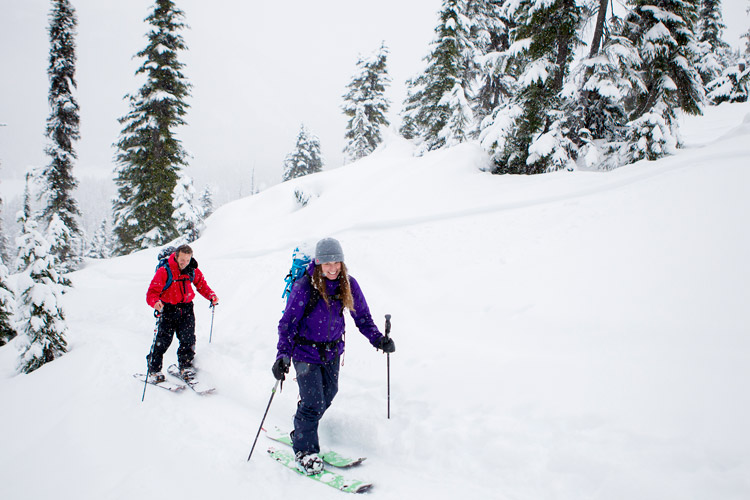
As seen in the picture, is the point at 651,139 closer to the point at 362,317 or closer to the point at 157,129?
the point at 362,317

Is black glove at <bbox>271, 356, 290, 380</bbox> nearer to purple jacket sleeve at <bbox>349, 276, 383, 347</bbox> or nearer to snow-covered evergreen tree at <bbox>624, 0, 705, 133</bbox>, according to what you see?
purple jacket sleeve at <bbox>349, 276, 383, 347</bbox>

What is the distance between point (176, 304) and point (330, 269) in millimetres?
4076

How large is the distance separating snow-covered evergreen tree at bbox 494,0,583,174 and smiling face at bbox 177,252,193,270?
923 centimetres

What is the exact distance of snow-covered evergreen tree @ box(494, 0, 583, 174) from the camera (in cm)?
1040

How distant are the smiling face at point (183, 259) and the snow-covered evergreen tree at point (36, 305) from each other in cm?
503

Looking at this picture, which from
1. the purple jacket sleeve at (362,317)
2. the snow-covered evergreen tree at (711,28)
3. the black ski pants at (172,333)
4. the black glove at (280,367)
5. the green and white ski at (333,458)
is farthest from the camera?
the snow-covered evergreen tree at (711,28)

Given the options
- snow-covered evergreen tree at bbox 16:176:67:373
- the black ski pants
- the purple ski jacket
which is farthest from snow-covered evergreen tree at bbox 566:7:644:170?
snow-covered evergreen tree at bbox 16:176:67:373

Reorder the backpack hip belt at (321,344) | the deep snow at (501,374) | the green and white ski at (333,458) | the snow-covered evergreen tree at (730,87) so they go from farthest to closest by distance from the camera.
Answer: the snow-covered evergreen tree at (730,87)
the green and white ski at (333,458)
the backpack hip belt at (321,344)
the deep snow at (501,374)

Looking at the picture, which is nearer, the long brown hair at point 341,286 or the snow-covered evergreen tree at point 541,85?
the long brown hair at point 341,286

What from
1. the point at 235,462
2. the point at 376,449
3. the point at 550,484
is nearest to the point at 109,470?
the point at 235,462

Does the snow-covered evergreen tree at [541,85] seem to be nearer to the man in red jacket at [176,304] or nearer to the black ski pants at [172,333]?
the man in red jacket at [176,304]

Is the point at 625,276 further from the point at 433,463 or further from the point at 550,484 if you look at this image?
the point at 433,463

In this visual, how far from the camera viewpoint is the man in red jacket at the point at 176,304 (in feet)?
19.9

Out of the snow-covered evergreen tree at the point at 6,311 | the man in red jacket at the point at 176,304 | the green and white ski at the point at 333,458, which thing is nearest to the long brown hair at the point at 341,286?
the green and white ski at the point at 333,458
